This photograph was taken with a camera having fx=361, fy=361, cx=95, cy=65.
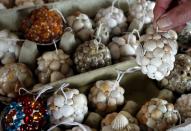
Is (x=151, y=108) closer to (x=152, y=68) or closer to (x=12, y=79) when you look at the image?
(x=152, y=68)

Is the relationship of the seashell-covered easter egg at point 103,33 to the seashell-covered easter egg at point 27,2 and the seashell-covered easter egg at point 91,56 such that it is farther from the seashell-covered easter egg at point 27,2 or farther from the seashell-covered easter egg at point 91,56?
the seashell-covered easter egg at point 27,2

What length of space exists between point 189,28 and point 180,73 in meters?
0.16

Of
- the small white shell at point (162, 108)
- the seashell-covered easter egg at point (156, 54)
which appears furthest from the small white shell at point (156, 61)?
the small white shell at point (162, 108)

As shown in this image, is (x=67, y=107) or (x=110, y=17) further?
(x=110, y=17)

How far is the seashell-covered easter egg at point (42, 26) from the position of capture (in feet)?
3.27

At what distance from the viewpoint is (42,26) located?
3.26ft

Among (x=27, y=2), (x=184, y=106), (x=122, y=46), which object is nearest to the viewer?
(x=184, y=106)

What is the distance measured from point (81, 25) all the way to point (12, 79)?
0.86 ft

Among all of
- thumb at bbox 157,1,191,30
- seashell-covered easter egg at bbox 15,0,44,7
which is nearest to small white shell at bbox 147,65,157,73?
thumb at bbox 157,1,191,30

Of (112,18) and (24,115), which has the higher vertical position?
(112,18)

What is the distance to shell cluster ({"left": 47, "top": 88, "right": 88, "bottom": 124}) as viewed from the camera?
2.86ft

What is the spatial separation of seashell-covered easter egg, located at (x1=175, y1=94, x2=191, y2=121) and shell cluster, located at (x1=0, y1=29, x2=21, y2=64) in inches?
18.2

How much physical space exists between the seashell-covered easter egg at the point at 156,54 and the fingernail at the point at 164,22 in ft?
0.13

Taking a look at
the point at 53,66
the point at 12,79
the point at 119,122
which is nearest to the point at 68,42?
the point at 53,66
